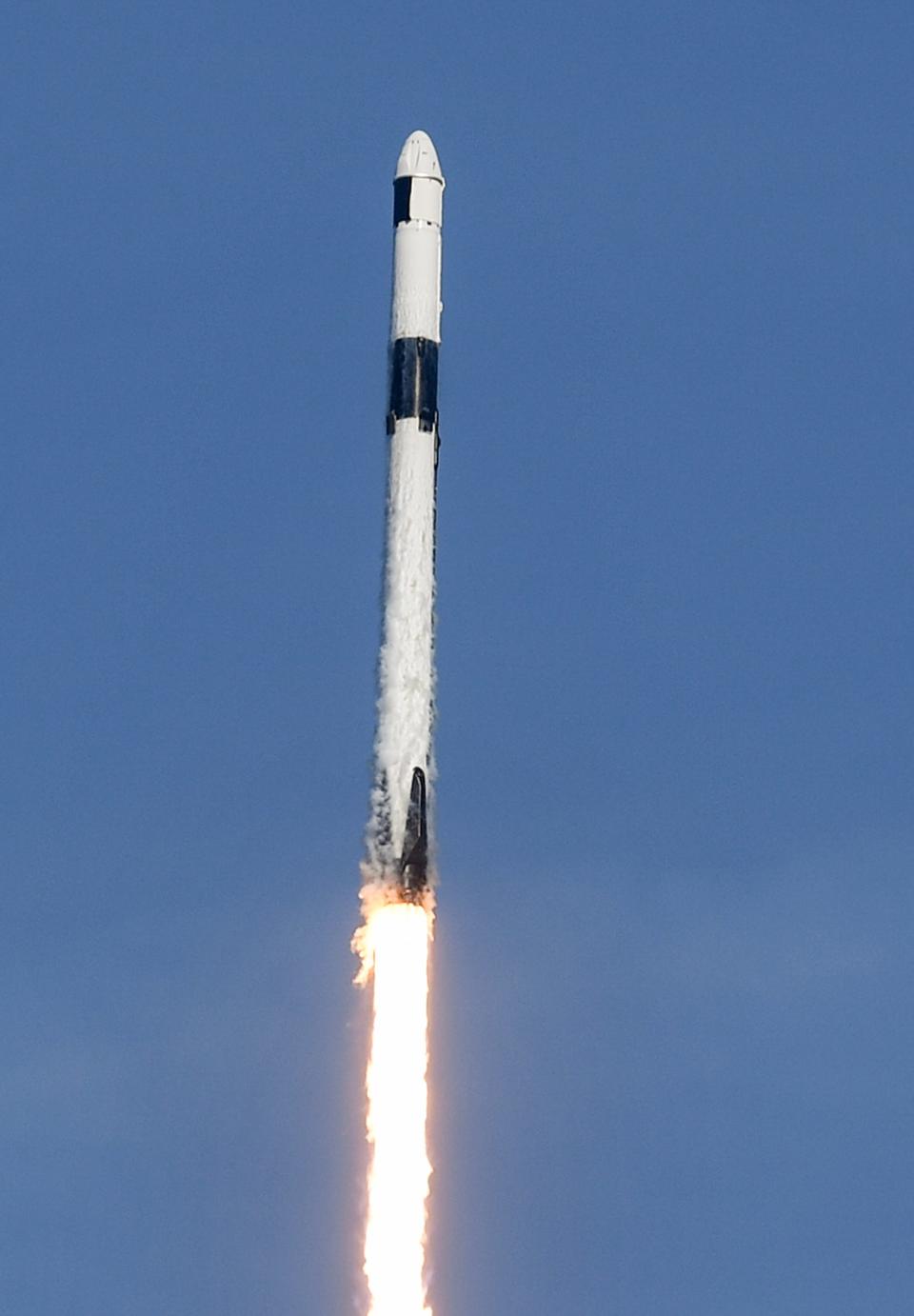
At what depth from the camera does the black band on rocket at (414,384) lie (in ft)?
392

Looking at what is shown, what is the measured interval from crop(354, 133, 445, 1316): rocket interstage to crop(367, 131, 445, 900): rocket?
0.02 metres

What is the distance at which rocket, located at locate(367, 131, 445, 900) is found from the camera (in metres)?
118

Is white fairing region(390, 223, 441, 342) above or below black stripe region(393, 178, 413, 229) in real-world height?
below

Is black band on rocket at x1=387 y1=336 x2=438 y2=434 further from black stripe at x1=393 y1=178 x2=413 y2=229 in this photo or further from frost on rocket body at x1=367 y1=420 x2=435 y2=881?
black stripe at x1=393 y1=178 x2=413 y2=229

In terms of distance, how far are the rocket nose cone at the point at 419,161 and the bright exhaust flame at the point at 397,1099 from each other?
13433mm

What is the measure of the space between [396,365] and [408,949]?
10.4m

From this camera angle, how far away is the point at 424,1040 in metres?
119

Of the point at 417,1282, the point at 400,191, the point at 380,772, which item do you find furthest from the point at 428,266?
the point at 417,1282

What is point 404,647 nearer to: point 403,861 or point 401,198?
point 403,861

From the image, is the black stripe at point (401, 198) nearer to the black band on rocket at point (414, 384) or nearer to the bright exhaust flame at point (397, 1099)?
the black band on rocket at point (414, 384)

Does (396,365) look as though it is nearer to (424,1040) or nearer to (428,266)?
(428,266)

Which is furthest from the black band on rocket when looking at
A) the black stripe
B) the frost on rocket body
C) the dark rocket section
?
the dark rocket section

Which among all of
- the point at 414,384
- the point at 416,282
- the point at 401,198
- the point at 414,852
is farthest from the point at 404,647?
the point at 401,198

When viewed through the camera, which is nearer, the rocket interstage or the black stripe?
the rocket interstage
